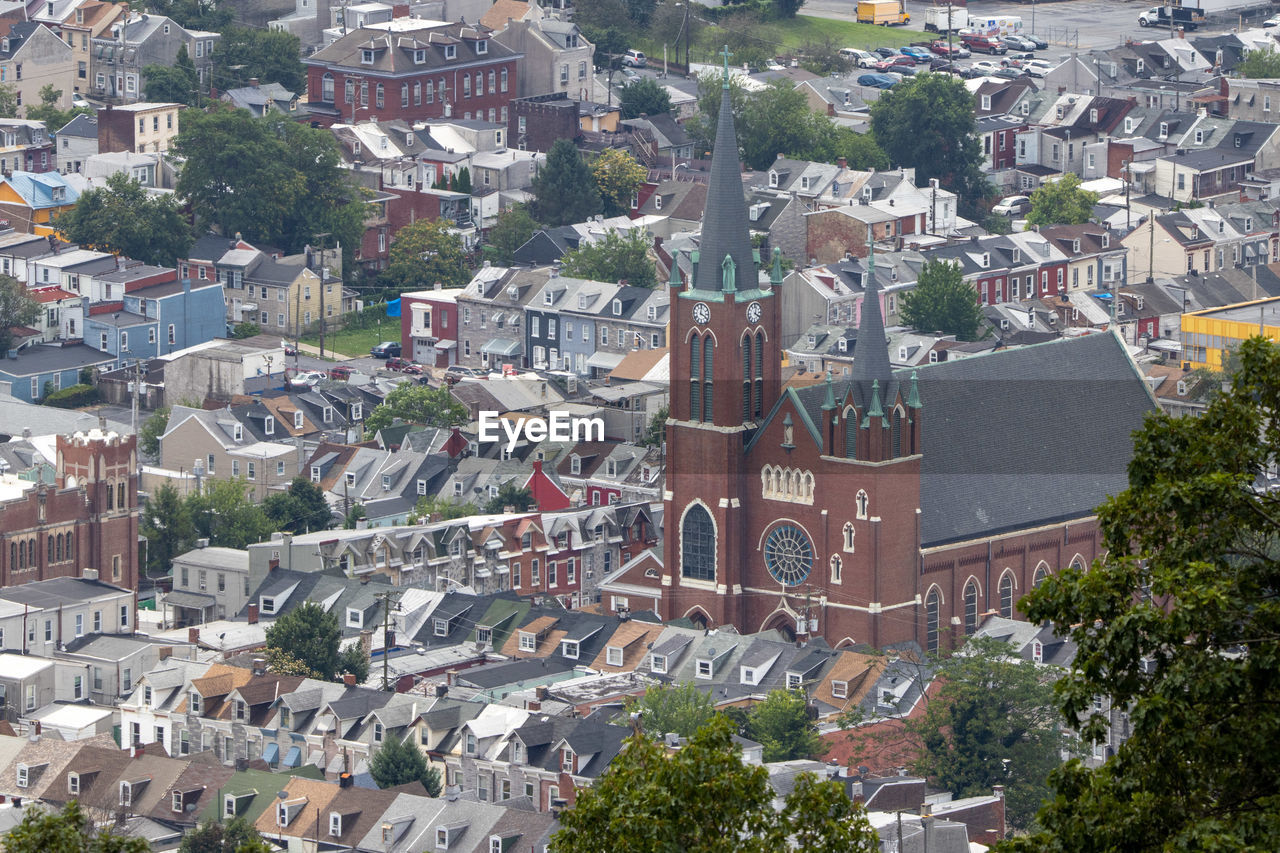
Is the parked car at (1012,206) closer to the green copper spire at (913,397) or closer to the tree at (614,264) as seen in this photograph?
the tree at (614,264)

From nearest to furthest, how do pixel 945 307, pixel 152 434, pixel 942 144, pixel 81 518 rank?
pixel 81 518
pixel 152 434
pixel 945 307
pixel 942 144

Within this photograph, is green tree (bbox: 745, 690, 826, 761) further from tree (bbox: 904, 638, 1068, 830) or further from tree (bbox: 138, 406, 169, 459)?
tree (bbox: 138, 406, 169, 459)

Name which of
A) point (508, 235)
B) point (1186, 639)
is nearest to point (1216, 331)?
point (508, 235)

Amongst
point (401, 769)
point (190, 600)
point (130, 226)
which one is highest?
point (130, 226)

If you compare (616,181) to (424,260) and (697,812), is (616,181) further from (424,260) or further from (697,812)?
(697,812)

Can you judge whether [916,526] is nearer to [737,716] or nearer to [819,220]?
[737,716]

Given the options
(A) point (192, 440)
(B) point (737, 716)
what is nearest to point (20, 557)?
(A) point (192, 440)
